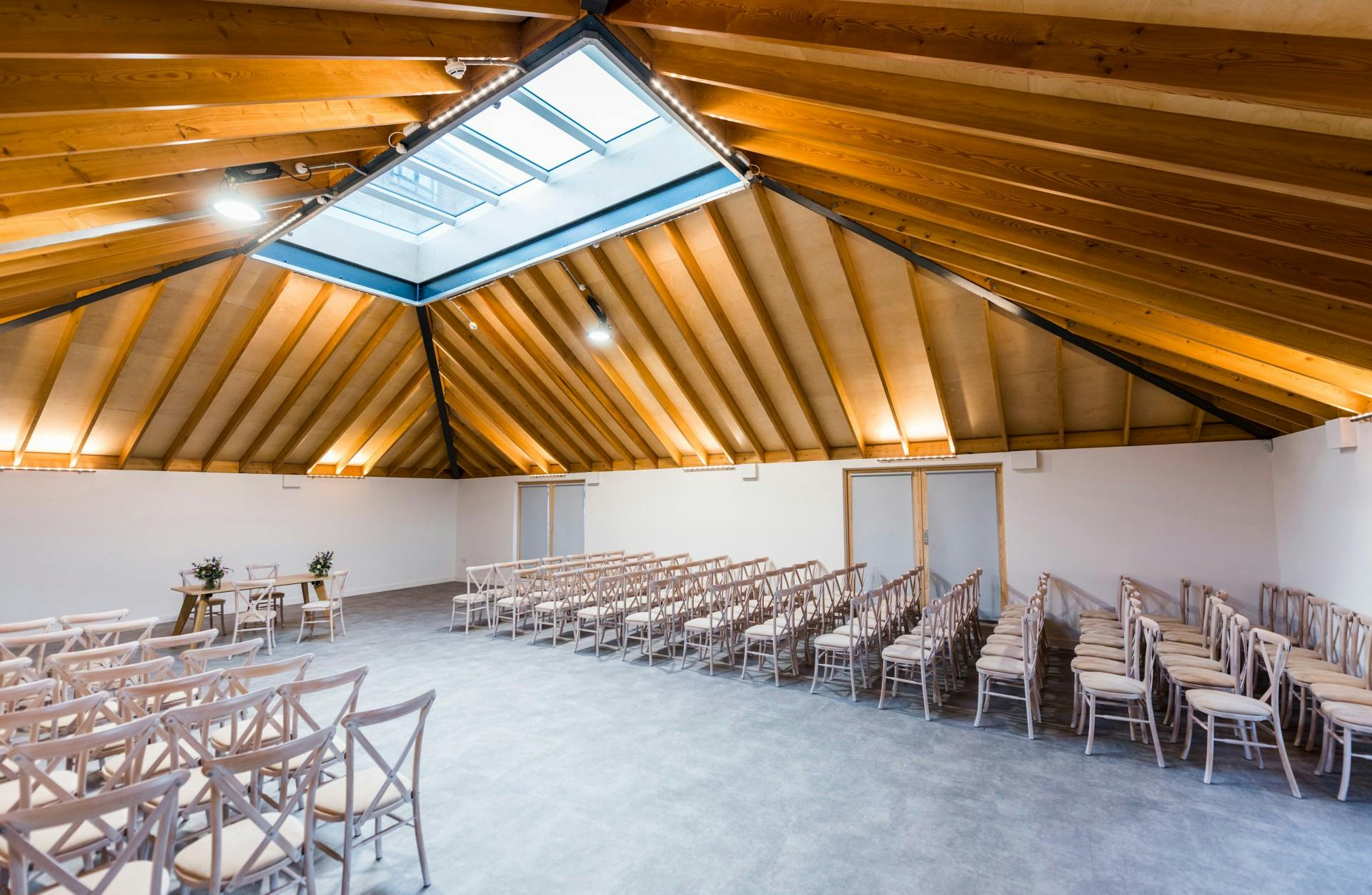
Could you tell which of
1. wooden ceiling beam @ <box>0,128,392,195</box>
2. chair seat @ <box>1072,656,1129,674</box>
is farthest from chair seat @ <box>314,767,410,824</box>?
chair seat @ <box>1072,656,1129,674</box>

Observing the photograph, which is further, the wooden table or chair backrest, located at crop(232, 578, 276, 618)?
the wooden table

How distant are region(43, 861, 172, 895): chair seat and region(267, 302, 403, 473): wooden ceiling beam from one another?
28.2 ft

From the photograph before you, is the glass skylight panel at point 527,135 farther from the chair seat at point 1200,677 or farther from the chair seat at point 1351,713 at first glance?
the chair seat at point 1351,713

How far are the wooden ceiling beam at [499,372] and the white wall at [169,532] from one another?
4.80 metres

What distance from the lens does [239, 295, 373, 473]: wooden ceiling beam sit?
928 centimetres

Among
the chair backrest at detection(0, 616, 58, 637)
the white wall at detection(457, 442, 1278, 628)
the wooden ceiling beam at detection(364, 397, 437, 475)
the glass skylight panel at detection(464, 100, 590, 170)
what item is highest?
the glass skylight panel at detection(464, 100, 590, 170)

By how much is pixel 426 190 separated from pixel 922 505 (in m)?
8.73

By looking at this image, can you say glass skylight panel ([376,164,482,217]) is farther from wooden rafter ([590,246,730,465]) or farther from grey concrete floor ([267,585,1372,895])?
grey concrete floor ([267,585,1372,895])

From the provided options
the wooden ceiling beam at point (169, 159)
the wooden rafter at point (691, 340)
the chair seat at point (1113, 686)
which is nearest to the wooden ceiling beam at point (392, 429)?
the wooden rafter at point (691, 340)

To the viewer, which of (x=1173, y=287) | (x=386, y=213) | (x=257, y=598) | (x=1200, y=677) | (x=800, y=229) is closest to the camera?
(x=1173, y=287)

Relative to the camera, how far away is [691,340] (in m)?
8.55

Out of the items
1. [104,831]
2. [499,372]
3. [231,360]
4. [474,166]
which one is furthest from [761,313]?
[231,360]

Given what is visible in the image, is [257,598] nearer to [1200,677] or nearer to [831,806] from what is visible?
[831,806]

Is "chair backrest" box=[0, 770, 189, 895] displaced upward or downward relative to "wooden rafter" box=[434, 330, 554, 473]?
downward
